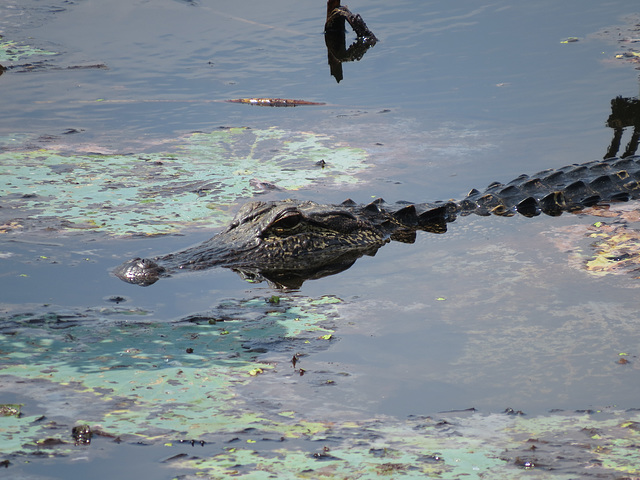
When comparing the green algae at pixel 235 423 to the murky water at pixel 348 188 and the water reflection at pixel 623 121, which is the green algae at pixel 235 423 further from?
the water reflection at pixel 623 121

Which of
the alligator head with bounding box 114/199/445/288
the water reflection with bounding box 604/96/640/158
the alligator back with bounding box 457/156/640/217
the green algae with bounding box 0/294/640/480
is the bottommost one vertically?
the green algae with bounding box 0/294/640/480

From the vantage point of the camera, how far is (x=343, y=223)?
661cm

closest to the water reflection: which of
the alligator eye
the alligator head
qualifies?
the alligator head

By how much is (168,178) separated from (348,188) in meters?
1.72

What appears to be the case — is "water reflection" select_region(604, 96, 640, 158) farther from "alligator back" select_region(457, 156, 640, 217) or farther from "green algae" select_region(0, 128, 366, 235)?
"green algae" select_region(0, 128, 366, 235)

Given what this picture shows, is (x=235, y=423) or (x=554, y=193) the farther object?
(x=554, y=193)

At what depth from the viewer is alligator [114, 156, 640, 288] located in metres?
6.14

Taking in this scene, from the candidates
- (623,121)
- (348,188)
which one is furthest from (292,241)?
(623,121)

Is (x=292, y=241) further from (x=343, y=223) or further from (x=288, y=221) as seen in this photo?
(x=343, y=223)

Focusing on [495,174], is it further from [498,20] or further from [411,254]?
[498,20]

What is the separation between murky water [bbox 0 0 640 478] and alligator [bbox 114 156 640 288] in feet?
0.63

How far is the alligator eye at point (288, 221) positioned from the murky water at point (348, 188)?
0.61 meters

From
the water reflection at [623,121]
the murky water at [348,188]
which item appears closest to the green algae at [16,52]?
the murky water at [348,188]

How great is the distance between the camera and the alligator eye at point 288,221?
634 centimetres
